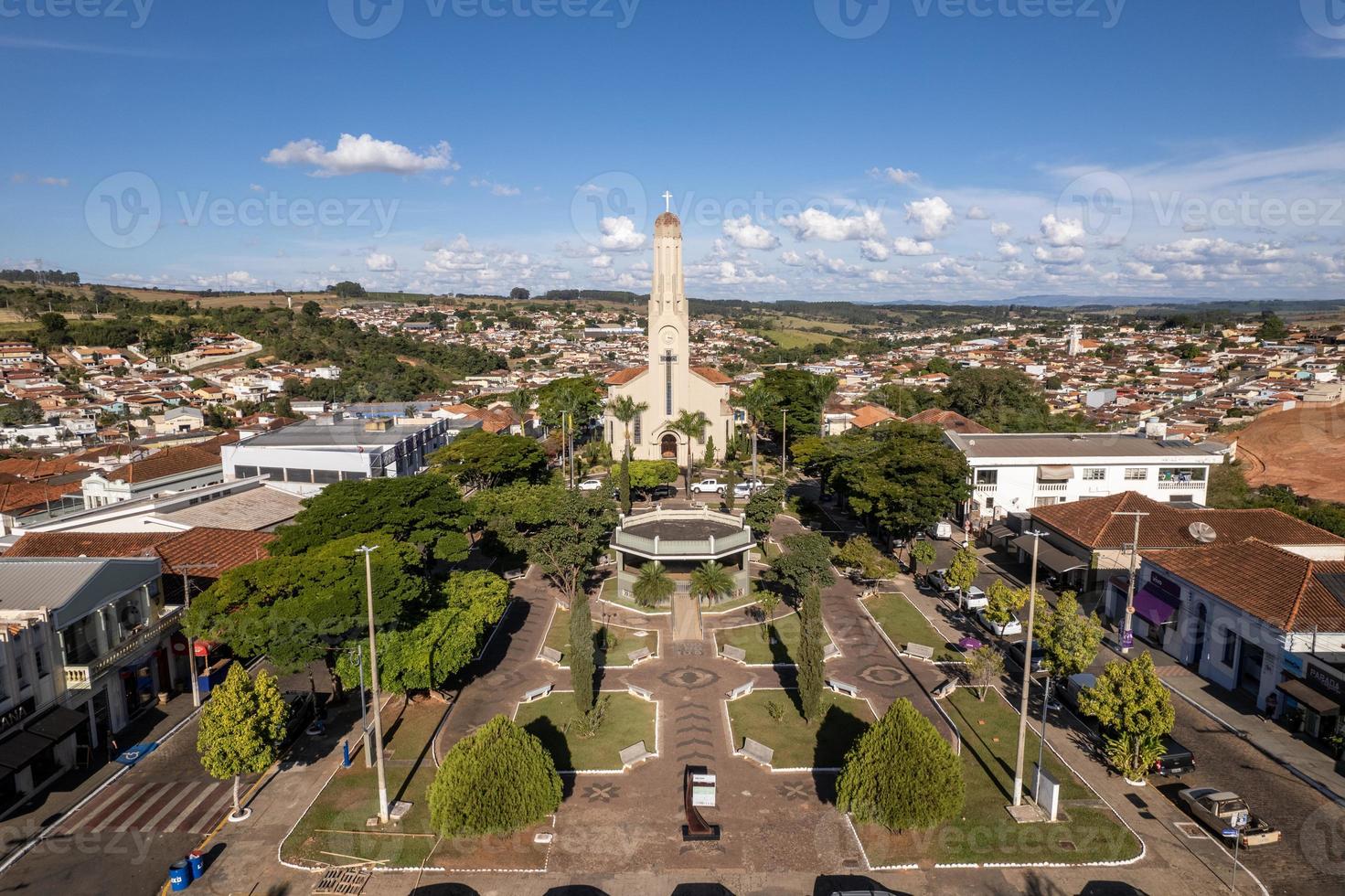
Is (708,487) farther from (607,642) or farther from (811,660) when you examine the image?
(811,660)

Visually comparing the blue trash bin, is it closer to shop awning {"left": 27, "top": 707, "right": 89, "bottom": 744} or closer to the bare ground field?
shop awning {"left": 27, "top": 707, "right": 89, "bottom": 744}

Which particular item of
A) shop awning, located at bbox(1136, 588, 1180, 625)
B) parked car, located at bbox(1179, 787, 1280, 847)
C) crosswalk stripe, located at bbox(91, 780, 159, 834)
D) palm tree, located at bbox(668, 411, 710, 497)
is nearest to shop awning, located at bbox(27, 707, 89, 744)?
crosswalk stripe, located at bbox(91, 780, 159, 834)

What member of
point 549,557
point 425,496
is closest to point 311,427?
point 425,496

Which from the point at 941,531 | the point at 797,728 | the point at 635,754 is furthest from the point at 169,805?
the point at 941,531

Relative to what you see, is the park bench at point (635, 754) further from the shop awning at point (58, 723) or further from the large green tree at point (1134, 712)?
the shop awning at point (58, 723)

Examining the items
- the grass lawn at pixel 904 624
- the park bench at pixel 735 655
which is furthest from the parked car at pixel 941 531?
the park bench at pixel 735 655

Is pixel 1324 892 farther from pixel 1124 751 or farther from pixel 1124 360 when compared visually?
pixel 1124 360
